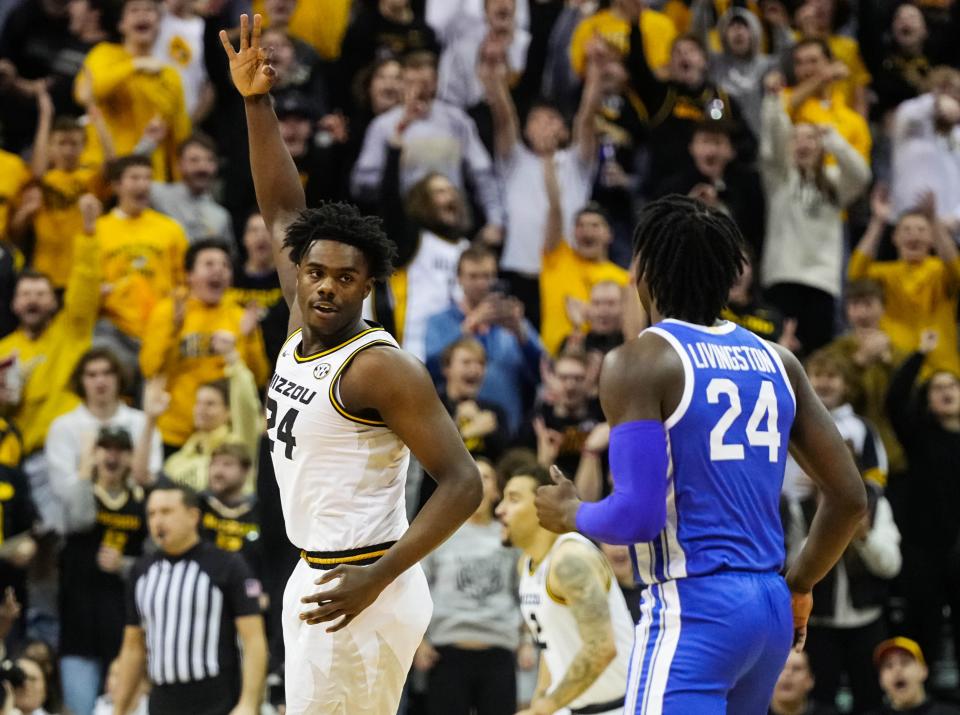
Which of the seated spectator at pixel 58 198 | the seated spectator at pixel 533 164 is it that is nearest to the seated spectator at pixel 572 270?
the seated spectator at pixel 533 164

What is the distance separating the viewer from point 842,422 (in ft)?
32.5

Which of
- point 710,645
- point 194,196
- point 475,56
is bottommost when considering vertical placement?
point 710,645

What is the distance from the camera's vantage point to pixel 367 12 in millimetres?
12938

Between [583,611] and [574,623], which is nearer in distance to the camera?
[583,611]

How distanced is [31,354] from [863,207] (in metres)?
6.36

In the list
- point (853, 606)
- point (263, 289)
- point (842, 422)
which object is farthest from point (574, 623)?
point (263, 289)

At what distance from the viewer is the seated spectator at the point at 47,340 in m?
10.3

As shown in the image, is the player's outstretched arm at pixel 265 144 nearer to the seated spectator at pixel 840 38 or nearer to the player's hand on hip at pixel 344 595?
the player's hand on hip at pixel 344 595

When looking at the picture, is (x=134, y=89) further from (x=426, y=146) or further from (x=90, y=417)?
(x=90, y=417)

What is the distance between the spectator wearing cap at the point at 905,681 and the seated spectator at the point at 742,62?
487 centimetres

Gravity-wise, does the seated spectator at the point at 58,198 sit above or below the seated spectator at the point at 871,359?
above

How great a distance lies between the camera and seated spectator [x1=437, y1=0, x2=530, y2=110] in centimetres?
1228

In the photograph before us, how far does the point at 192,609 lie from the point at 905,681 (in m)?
3.90

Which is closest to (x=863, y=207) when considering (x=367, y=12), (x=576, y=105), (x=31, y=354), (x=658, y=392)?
(x=576, y=105)
